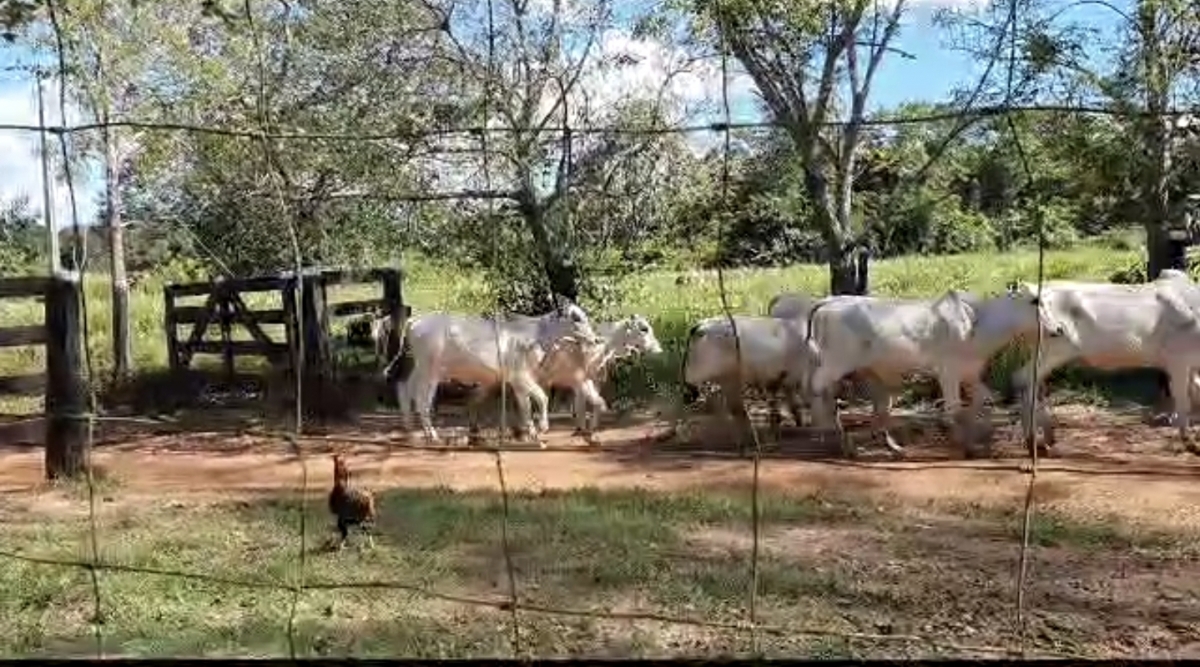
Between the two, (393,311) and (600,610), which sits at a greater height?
(393,311)

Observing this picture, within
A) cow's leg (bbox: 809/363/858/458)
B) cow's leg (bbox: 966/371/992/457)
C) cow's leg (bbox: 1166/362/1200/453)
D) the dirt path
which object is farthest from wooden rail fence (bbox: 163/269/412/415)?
cow's leg (bbox: 1166/362/1200/453)

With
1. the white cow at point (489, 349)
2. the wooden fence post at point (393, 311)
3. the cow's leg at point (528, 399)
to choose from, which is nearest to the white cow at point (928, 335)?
the white cow at point (489, 349)

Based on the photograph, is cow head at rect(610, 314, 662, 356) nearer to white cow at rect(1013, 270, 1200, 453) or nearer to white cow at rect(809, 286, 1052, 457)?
white cow at rect(809, 286, 1052, 457)

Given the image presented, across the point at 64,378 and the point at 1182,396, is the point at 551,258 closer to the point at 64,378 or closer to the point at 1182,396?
the point at 64,378

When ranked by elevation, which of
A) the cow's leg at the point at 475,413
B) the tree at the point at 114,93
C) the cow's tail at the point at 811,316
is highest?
the tree at the point at 114,93

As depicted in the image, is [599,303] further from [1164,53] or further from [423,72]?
[1164,53]

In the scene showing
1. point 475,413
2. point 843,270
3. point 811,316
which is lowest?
point 475,413

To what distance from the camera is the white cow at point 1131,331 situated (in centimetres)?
941

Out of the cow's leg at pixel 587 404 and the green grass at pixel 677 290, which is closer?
the cow's leg at pixel 587 404

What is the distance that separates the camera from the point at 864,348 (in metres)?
9.75

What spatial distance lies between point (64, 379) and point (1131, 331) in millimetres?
6536

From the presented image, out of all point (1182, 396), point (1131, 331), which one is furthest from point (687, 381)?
point (1182, 396)

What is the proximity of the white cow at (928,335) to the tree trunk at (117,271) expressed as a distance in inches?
288

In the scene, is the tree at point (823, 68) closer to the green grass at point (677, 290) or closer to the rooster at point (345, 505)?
the green grass at point (677, 290)
